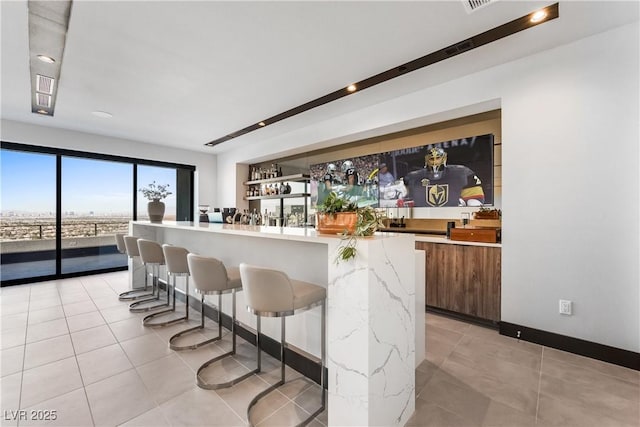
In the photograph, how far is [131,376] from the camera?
2199 mm

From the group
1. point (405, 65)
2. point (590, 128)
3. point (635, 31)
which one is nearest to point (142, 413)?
point (405, 65)

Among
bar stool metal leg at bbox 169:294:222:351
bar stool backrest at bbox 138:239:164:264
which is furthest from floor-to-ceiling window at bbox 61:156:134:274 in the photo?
bar stool metal leg at bbox 169:294:222:351

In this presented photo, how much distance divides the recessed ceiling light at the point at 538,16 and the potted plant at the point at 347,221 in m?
2.04

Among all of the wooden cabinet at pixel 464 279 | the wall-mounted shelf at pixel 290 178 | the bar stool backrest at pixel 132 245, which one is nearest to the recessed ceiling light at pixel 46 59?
the bar stool backrest at pixel 132 245

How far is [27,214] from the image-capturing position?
5180 millimetres

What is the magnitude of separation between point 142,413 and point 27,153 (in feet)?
19.0

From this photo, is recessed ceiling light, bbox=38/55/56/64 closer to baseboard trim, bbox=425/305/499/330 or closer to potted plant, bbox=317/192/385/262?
potted plant, bbox=317/192/385/262

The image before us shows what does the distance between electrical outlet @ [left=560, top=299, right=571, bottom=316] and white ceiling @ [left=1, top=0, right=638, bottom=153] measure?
241 cm

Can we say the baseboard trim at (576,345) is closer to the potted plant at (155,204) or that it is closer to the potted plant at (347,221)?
the potted plant at (347,221)

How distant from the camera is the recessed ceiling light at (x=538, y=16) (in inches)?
83.3

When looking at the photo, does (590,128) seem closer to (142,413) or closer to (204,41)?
(204,41)

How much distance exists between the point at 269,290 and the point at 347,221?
651 millimetres

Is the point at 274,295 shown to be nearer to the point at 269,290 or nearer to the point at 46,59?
the point at 269,290

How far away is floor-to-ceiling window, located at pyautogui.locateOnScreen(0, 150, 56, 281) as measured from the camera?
4.98m
